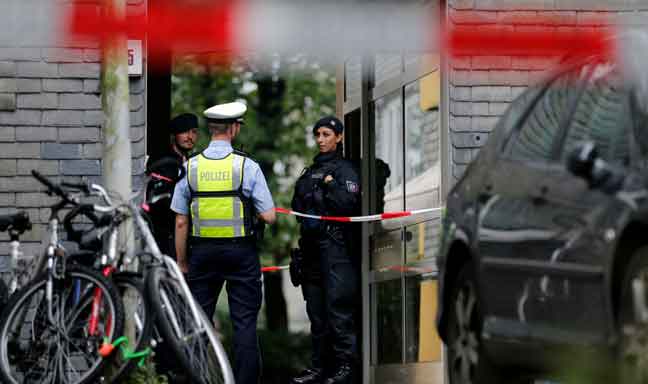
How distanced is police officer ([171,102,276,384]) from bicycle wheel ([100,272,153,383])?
2.11 m

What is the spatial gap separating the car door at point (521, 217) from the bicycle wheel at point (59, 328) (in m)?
1.95

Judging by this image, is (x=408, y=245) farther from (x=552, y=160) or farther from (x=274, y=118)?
(x=274, y=118)

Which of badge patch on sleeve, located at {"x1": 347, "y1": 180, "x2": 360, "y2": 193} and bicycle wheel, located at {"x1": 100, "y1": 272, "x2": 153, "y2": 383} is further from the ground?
badge patch on sleeve, located at {"x1": 347, "y1": 180, "x2": 360, "y2": 193}

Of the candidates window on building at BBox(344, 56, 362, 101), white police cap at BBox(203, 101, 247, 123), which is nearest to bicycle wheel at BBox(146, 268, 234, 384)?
white police cap at BBox(203, 101, 247, 123)

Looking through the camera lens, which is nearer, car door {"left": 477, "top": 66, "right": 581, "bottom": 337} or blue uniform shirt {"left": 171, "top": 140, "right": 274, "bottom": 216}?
car door {"left": 477, "top": 66, "right": 581, "bottom": 337}

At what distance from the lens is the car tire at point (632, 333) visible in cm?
618

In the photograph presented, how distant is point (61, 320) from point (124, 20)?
2406mm

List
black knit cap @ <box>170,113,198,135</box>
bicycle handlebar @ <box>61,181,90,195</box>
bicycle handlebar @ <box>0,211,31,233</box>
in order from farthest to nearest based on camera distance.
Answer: black knit cap @ <box>170,113,198,135</box>
bicycle handlebar @ <box>0,211,31,233</box>
bicycle handlebar @ <box>61,181,90,195</box>

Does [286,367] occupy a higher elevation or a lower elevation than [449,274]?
lower

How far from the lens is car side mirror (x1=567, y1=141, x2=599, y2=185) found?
22.3 ft

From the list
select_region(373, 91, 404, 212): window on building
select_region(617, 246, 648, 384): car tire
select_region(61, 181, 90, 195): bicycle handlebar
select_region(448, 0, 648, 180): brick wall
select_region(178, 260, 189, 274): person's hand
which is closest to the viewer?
select_region(617, 246, 648, 384): car tire

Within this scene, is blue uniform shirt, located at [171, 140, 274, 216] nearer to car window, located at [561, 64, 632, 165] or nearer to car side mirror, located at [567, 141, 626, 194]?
car window, located at [561, 64, 632, 165]

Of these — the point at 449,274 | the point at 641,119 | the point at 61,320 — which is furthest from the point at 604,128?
the point at 61,320

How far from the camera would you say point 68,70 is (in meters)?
11.9
